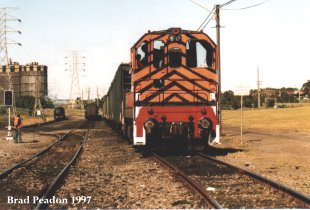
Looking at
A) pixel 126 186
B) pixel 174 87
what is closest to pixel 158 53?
pixel 174 87

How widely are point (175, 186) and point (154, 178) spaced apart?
1.26 metres

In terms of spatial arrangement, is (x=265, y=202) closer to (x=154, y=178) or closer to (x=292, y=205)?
(x=292, y=205)

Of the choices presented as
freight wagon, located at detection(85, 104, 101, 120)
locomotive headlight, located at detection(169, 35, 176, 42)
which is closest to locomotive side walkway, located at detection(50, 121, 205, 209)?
locomotive headlight, located at detection(169, 35, 176, 42)

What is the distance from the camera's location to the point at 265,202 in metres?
7.53

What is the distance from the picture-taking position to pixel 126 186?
941 cm

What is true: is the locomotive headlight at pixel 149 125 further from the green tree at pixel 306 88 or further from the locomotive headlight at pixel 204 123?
the green tree at pixel 306 88

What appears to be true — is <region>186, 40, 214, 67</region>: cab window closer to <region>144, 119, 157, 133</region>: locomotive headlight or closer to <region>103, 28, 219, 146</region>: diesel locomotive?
<region>103, 28, 219, 146</region>: diesel locomotive

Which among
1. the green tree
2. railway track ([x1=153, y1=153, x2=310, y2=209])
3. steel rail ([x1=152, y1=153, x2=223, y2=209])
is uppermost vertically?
the green tree

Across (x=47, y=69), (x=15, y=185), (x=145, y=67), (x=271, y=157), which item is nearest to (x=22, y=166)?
(x=15, y=185)

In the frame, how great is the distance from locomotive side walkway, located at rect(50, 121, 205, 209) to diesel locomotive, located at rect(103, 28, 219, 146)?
1.24 meters

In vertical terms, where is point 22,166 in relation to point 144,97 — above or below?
below

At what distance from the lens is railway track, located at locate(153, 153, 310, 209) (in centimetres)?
738

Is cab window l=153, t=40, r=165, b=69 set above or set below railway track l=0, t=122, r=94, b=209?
above

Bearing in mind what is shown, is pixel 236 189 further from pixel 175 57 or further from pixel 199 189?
pixel 175 57
